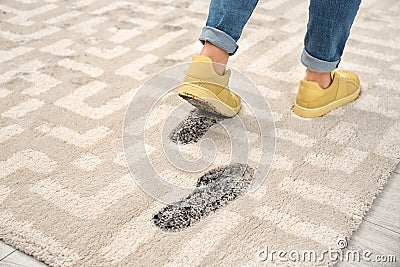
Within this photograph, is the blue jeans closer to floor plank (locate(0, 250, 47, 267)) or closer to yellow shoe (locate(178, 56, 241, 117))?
yellow shoe (locate(178, 56, 241, 117))

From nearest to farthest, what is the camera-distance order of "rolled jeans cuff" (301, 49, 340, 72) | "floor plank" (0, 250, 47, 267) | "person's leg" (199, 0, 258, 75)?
"floor plank" (0, 250, 47, 267)
"person's leg" (199, 0, 258, 75)
"rolled jeans cuff" (301, 49, 340, 72)

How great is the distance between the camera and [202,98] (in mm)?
1083

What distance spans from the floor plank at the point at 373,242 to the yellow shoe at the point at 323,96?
36 cm

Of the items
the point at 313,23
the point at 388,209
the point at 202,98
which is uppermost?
the point at 313,23

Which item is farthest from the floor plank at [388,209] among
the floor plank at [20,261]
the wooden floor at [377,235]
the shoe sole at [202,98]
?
the floor plank at [20,261]

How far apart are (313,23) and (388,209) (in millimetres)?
410

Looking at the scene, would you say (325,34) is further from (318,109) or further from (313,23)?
(318,109)

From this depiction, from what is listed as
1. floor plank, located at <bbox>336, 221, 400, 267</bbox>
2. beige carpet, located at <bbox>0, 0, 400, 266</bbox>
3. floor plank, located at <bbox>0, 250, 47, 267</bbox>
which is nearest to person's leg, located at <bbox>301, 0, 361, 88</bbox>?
beige carpet, located at <bbox>0, 0, 400, 266</bbox>

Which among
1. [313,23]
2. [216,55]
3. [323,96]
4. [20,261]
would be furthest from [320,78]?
[20,261]

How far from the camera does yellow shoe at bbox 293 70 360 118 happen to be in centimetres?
122

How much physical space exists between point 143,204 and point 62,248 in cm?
16

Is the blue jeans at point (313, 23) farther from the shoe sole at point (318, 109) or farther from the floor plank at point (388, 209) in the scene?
the floor plank at point (388, 209)

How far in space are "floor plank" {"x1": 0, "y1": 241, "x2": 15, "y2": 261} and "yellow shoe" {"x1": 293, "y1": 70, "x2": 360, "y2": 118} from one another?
69 cm

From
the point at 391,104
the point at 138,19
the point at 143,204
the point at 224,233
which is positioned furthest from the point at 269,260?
the point at 138,19
